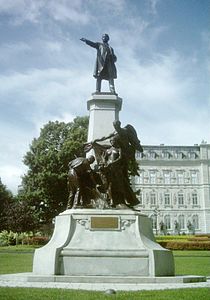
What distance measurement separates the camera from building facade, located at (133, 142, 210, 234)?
296 ft

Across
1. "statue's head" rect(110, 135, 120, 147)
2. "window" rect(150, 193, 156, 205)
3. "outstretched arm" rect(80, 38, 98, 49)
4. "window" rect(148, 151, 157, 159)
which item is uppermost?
"window" rect(148, 151, 157, 159)

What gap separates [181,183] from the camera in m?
92.6

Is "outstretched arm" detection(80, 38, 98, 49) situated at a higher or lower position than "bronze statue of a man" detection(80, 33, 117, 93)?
higher

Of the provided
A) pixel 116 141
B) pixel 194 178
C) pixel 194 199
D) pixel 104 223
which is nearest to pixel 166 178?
pixel 194 178

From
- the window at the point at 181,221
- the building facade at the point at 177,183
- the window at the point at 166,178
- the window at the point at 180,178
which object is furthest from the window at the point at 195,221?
the window at the point at 166,178

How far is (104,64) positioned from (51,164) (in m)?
22.6

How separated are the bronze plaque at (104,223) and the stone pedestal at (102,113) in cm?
324

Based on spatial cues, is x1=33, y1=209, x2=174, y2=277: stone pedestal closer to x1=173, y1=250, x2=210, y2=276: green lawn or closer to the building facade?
x1=173, y1=250, x2=210, y2=276: green lawn

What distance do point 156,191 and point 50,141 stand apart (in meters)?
55.4

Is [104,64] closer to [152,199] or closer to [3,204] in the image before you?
[3,204]

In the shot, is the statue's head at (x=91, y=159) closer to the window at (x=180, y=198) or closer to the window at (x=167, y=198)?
the window at (x=167, y=198)

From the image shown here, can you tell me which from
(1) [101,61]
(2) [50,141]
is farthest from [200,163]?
(1) [101,61]

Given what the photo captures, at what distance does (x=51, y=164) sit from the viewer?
37.3m

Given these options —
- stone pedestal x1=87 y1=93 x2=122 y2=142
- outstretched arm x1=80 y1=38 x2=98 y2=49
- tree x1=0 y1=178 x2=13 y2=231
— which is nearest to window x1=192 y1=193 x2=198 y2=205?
tree x1=0 y1=178 x2=13 y2=231
